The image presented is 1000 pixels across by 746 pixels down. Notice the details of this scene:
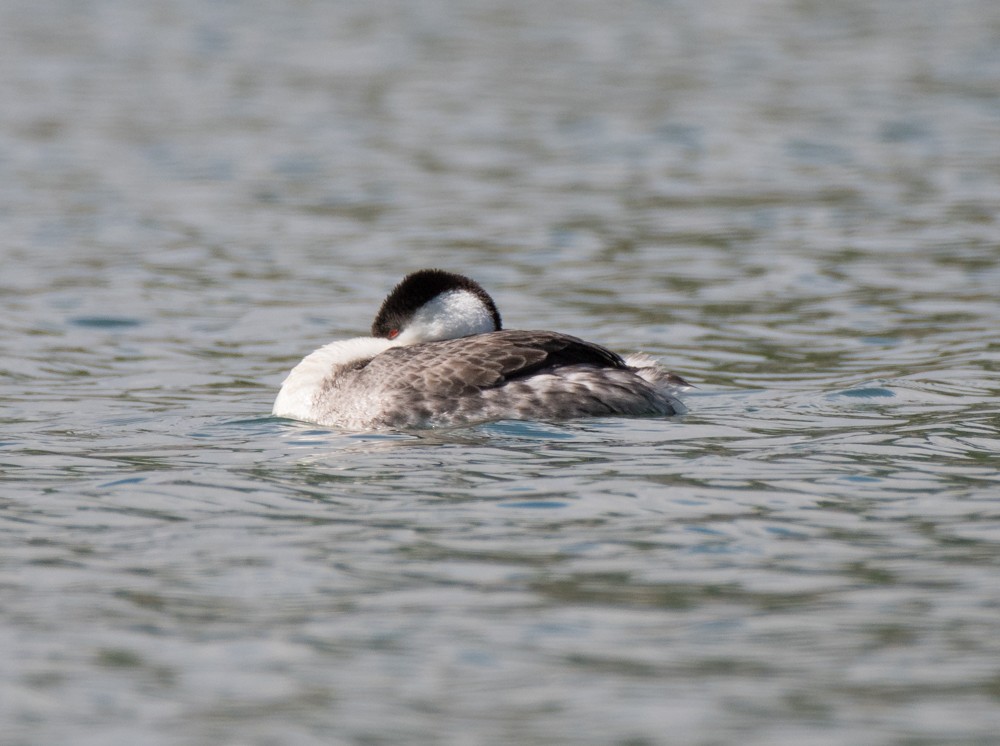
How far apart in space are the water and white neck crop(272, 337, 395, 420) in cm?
38

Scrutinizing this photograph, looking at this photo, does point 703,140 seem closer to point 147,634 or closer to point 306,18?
point 306,18

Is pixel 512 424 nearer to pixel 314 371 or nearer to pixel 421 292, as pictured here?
pixel 421 292

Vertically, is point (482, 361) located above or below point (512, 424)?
above

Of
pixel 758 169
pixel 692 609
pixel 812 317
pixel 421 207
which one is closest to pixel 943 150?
pixel 758 169

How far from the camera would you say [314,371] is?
10953 mm

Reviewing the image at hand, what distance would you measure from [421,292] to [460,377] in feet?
2.90

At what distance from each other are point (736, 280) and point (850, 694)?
1032 cm

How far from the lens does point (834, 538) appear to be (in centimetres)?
755

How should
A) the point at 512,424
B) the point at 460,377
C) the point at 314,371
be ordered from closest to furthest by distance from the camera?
the point at 512,424 → the point at 460,377 → the point at 314,371

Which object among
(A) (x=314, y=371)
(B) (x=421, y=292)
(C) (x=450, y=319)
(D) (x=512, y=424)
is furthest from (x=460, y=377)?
(A) (x=314, y=371)

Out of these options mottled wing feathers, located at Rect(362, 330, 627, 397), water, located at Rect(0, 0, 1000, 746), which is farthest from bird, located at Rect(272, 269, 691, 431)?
water, located at Rect(0, 0, 1000, 746)

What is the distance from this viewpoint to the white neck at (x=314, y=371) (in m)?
10.8

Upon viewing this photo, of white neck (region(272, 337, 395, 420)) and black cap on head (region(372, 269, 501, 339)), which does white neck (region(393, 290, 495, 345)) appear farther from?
white neck (region(272, 337, 395, 420))

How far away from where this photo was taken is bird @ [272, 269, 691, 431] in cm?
1028
